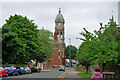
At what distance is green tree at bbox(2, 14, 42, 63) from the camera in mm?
40956

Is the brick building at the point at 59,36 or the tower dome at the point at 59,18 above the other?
the tower dome at the point at 59,18

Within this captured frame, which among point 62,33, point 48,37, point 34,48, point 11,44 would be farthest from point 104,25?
point 62,33

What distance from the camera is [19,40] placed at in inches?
1683

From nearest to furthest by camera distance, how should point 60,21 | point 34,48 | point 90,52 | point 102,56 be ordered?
point 102,56
point 90,52
point 34,48
point 60,21

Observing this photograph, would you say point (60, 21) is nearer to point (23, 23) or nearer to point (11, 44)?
point (23, 23)

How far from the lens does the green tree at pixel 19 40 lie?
40956mm

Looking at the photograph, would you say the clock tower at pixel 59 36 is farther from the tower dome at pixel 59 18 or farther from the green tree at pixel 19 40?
the green tree at pixel 19 40

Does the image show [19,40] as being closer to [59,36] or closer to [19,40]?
[19,40]

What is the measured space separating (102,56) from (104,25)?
3887 millimetres

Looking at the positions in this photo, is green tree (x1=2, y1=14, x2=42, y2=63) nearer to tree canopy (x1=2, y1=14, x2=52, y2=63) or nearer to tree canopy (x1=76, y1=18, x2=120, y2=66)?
tree canopy (x1=2, y1=14, x2=52, y2=63)

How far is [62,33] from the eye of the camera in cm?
12656

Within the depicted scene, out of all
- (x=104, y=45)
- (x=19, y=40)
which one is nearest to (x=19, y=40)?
(x=19, y=40)

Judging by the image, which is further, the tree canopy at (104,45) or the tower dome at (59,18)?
the tower dome at (59,18)

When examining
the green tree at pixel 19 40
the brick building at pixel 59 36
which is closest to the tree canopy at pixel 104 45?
the green tree at pixel 19 40
